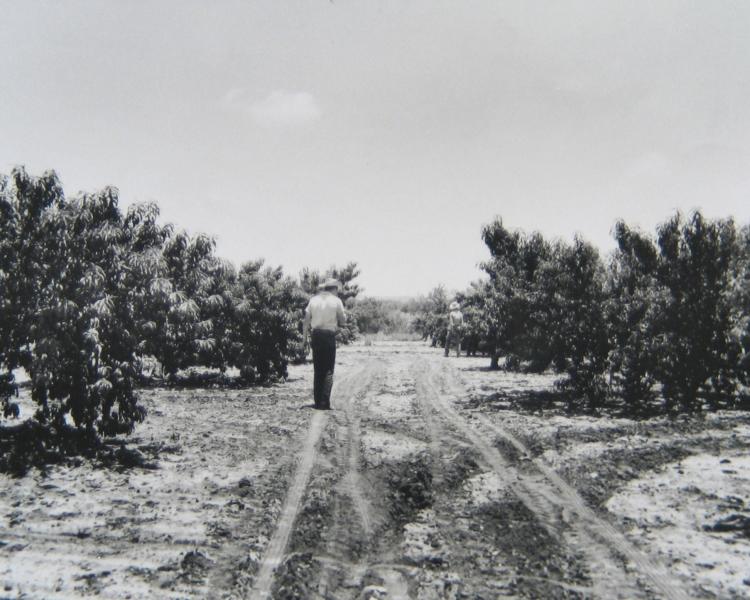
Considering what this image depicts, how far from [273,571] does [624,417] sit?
7196 mm

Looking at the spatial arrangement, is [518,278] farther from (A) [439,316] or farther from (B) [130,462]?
(A) [439,316]

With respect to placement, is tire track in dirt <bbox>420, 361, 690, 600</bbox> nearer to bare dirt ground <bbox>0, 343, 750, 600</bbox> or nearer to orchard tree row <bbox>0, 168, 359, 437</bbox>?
bare dirt ground <bbox>0, 343, 750, 600</bbox>

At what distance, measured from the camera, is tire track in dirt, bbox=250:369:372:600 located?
337 centimetres

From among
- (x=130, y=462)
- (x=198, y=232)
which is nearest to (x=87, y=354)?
(x=130, y=462)

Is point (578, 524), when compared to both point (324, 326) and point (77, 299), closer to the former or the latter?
point (77, 299)

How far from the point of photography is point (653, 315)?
9.55 metres

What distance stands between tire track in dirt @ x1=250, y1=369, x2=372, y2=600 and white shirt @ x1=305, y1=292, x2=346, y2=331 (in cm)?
151

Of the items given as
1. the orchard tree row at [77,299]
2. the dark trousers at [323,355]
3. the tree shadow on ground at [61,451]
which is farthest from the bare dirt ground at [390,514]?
the dark trousers at [323,355]

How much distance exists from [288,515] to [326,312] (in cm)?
475

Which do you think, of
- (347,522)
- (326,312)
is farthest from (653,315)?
(347,522)

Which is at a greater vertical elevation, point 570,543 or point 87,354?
point 87,354

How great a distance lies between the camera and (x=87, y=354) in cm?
548

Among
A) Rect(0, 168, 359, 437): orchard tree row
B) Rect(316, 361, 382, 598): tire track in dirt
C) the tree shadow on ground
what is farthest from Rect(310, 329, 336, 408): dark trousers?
the tree shadow on ground

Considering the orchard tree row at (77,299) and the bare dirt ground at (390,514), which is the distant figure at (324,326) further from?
the orchard tree row at (77,299)
